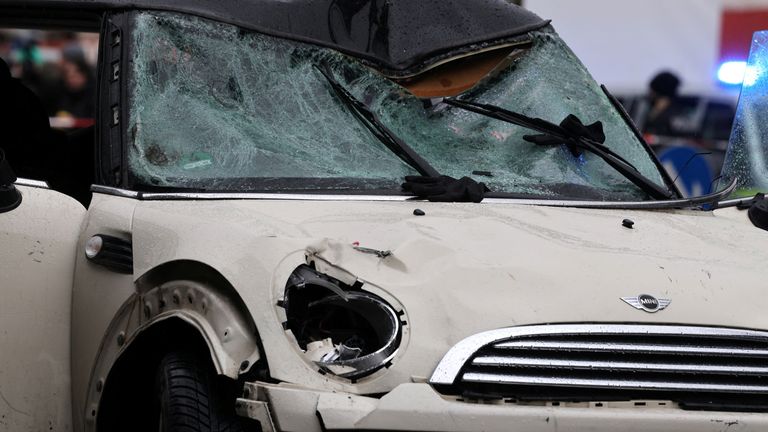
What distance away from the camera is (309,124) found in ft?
17.3

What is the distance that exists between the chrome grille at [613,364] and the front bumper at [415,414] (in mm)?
63

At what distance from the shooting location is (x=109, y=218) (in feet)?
15.6

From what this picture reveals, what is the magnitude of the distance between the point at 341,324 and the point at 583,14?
11.9 m

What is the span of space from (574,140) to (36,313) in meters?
2.06

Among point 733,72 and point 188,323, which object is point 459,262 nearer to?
point 188,323

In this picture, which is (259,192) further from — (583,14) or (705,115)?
(705,115)

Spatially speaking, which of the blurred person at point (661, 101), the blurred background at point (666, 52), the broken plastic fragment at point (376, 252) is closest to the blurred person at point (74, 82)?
the blurred background at point (666, 52)

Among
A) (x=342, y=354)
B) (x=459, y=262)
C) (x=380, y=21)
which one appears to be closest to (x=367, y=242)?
(x=459, y=262)

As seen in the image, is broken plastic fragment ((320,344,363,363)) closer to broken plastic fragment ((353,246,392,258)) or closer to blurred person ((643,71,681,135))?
broken plastic fragment ((353,246,392,258))

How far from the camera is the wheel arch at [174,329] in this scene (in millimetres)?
4055

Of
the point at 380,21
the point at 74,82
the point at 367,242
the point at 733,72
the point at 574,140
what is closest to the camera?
the point at 367,242

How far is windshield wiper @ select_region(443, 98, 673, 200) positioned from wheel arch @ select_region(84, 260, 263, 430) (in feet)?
5.58

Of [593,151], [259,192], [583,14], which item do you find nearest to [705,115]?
[583,14]

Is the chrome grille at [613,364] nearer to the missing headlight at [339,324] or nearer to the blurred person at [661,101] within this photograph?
the missing headlight at [339,324]
